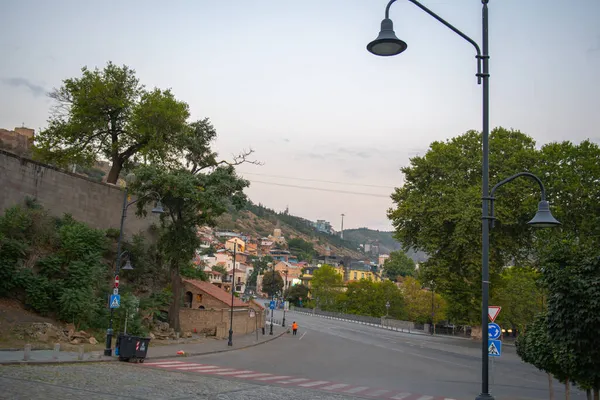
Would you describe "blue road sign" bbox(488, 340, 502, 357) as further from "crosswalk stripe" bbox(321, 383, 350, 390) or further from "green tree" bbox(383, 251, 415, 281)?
"green tree" bbox(383, 251, 415, 281)

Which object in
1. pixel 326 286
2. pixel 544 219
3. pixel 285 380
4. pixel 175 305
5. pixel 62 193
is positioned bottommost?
pixel 285 380

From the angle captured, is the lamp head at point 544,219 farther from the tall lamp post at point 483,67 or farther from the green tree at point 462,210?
the green tree at point 462,210

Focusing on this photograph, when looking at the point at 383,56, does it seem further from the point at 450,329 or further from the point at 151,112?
the point at 450,329

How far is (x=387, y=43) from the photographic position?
852 cm

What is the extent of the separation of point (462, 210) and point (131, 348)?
83.7 feet

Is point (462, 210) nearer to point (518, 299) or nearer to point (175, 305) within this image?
point (175, 305)

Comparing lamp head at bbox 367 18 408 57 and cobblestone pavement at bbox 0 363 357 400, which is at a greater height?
lamp head at bbox 367 18 408 57

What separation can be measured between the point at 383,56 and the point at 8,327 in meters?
21.9

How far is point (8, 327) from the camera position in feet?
75.5

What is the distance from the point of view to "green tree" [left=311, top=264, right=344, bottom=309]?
4166 inches

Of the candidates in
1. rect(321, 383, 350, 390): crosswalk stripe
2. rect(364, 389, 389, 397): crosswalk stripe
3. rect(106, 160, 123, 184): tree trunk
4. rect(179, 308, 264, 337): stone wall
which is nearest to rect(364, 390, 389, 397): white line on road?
rect(364, 389, 389, 397): crosswalk stripe

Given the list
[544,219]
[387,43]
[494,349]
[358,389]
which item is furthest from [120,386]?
[544,219]

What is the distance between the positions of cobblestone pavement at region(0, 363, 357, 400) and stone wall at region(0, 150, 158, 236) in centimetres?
1717

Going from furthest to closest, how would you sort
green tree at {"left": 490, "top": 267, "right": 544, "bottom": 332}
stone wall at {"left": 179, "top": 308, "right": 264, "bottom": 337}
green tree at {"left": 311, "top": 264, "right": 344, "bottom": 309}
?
green tree at {"left": 311, "top": 264, "right": 344, "bottom": 309}
green tree at {"left": 490, "top": 267, "right": 544, "bottom": 332}
stone wall at {"left": 179, "top": 308, "right": 264, "bottom": 337}
